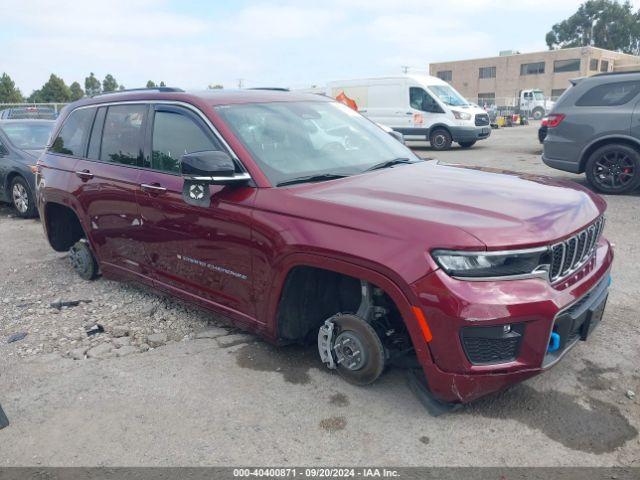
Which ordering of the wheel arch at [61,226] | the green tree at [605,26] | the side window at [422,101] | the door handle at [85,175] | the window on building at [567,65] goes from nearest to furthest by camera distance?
1. the door handle at [85,175]
2. the wheel arch at [61,226]
3. the side window at [422,101]
4. the window on building at [567,65]
5. the green tree at [605,26]

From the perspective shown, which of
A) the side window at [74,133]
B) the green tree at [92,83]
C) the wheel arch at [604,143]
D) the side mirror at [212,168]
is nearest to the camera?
the side mirror at [212,168]

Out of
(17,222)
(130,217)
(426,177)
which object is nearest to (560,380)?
(426,177)

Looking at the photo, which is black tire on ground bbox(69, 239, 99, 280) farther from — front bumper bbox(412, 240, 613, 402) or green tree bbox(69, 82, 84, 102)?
green tree bbox(69, 82, 84, 102)

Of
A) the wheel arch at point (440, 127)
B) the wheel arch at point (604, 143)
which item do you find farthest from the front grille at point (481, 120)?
the wheel arch at point (604, 143)

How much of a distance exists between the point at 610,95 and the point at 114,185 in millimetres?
7652

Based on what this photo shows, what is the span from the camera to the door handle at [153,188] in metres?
4.01

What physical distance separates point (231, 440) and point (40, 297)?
3189 mm

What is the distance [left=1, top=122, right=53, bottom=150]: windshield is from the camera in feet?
30.8

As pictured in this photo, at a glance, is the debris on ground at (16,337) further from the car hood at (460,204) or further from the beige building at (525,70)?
the beige building at (525,70)

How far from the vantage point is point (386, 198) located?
3143 mm

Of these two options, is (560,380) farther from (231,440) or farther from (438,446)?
(231,440)

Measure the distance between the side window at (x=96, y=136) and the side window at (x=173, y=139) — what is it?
2.94ft

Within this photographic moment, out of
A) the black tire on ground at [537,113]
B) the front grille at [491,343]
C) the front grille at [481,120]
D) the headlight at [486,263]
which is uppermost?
the black tire on ground at [537,113]

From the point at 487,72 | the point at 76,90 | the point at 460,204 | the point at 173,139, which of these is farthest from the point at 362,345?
the point at 487,72
